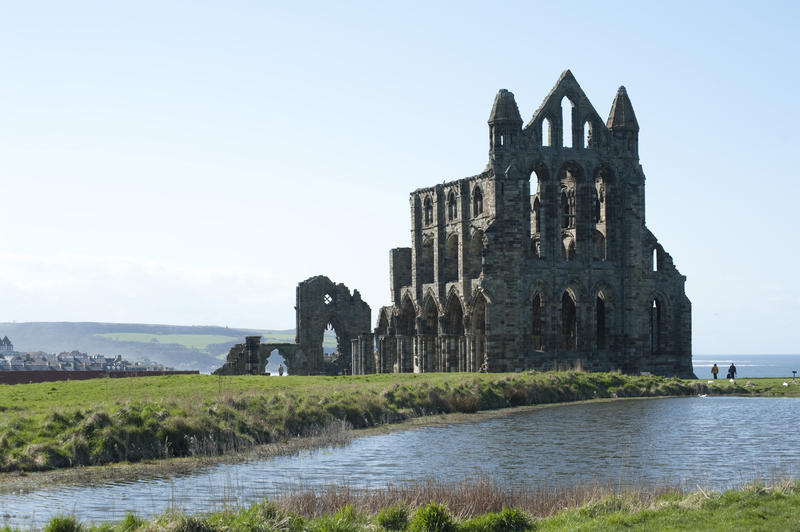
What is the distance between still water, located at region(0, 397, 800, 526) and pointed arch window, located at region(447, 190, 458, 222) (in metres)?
33.1

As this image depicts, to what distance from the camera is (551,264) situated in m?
73.7

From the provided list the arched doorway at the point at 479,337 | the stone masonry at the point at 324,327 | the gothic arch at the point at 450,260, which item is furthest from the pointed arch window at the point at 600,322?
the stone masonry at the point at 324,327

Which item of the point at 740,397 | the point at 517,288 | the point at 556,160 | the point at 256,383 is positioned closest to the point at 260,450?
the point at 256,383

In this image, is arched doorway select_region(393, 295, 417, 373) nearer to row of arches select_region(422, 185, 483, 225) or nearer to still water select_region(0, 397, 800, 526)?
row of arches select_region(422, 185, 483, 225)

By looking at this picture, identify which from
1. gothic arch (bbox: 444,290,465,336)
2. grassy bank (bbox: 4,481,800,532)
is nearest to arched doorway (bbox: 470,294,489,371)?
gothic arch (bbox: 444,290,465,336)

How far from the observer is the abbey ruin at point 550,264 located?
71250 millimetres

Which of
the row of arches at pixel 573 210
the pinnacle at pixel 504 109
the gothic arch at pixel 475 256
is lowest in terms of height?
the gothic arch at pixel 475 256

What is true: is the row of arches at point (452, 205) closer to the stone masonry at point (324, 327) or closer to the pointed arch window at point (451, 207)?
the pointed arch window at point (451, 207)

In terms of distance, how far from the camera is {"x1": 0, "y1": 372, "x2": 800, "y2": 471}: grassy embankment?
1231 inches

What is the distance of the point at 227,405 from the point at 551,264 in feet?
133

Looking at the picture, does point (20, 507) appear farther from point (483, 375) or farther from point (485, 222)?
point (485, 222)

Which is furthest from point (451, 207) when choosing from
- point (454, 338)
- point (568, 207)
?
point (454, 338)

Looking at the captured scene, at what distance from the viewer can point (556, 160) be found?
74.2 meters

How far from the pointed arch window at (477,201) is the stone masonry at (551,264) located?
0.30 ft
